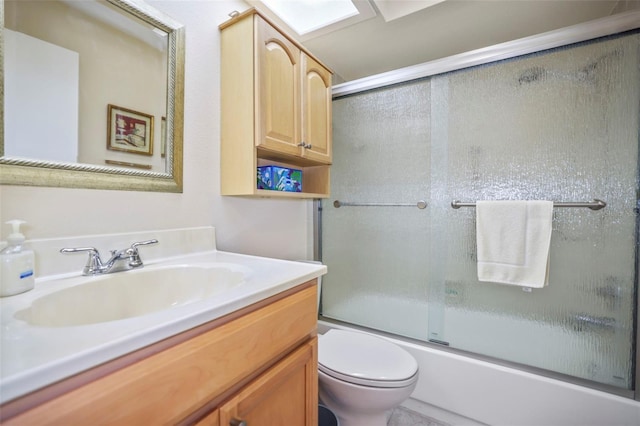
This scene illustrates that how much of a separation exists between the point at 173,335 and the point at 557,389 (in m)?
1.58

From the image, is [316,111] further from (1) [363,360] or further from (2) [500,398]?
(2) [500,398]

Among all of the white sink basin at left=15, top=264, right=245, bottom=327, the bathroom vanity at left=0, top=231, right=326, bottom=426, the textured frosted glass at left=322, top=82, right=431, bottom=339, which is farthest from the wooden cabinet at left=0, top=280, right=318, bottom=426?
the textured frosted glass at left=322, top=82, right=431, bottom=339

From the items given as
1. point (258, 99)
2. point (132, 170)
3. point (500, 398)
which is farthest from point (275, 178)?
point (500, 398)

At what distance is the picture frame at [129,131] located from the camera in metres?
0.88

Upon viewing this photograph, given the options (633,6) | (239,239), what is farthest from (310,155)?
(633,6)

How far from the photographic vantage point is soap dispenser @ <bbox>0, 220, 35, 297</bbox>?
1.94 ft

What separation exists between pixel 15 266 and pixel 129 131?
0.50 m

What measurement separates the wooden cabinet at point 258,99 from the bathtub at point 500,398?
3.95 feet

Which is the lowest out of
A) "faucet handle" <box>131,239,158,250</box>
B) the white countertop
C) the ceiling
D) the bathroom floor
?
the bathroom floor

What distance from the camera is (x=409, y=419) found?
1406mm

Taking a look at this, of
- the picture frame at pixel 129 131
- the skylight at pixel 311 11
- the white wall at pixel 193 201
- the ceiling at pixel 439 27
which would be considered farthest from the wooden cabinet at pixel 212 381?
the ceiling at pixel 439 27

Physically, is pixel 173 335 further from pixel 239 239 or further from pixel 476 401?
pixel 476 401

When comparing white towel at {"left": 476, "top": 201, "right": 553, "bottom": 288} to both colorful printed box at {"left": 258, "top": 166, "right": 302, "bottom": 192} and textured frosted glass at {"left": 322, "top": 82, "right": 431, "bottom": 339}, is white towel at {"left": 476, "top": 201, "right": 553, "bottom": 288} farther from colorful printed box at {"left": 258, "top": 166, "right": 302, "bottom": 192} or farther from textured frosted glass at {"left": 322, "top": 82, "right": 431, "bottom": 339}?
colorful printed box at {"left": 258, "top": 166, "right": 302, "bottom": 192}

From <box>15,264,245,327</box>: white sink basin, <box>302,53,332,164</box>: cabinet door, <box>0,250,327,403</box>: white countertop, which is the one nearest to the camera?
<box>0,250,327,403</box>: white countertop
